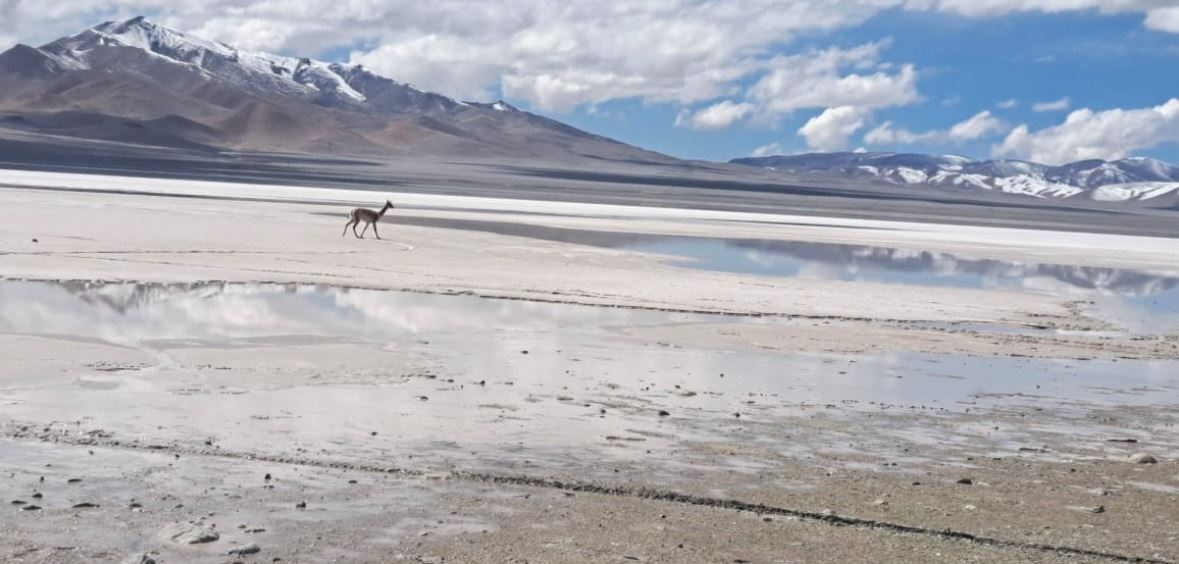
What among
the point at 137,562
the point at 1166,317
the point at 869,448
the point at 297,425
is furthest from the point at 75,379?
the point at 1166,317

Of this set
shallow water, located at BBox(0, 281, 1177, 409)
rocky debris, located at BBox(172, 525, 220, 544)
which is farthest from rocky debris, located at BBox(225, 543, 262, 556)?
shallow water, located at BBox(0, 281, 1177, 409)

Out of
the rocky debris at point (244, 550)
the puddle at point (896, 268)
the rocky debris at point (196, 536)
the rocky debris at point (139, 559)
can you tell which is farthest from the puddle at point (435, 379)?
the puddle at point (896, 268)

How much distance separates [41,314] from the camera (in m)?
15.7

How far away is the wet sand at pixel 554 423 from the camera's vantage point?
7.63 meters

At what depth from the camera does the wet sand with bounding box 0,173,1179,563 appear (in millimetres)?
7633

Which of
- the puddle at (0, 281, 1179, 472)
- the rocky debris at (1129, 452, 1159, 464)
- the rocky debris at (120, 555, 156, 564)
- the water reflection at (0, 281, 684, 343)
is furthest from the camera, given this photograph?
the water reflection at (0, 281, 684, 343)

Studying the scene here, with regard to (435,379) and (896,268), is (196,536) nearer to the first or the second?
(435,379)

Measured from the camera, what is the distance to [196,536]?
7.17 meters

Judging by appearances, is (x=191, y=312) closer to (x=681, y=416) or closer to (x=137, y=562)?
(x=681, y=416)

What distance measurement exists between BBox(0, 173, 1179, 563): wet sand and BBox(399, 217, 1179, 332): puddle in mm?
4800

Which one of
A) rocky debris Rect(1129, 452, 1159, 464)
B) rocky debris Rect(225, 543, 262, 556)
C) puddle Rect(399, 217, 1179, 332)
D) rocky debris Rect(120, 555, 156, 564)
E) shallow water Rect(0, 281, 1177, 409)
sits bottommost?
puddle Rect(399, 217, 1179, 332)

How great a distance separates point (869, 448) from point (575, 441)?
2.22 m

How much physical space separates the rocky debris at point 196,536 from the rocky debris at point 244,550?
20cm

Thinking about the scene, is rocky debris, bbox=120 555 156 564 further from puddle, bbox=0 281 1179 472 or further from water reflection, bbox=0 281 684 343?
water reflection, bbox=0 281 684 343
